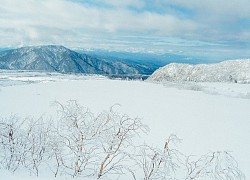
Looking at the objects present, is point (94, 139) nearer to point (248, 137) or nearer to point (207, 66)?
point (248, 137)

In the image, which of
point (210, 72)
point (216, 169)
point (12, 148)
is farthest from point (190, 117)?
point (210, 72)

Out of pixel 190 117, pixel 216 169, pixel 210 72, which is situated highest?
pixel 210 72

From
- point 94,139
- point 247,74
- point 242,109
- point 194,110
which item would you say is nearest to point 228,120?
point 194,110

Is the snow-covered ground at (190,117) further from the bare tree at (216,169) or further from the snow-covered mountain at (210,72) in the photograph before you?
the snow-covered mountain at (210,72)

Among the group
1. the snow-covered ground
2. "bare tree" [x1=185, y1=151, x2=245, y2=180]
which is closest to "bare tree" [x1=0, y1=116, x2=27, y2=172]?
the snow-covered ground

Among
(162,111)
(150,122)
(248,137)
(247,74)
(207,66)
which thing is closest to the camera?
(248,137)

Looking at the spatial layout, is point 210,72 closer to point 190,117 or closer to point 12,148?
point 190,117

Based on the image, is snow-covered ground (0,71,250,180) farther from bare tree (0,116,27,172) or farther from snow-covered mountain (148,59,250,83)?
snow-covered mountain (148,59,250,83)

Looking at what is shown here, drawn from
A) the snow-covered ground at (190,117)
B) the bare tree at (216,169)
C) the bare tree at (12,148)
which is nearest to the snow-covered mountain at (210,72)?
the snow-covered ground at (190,117)
